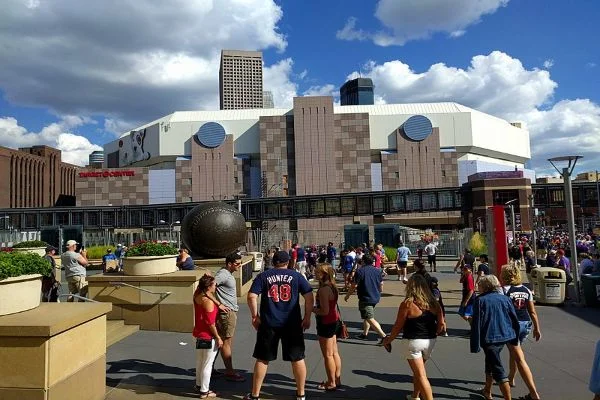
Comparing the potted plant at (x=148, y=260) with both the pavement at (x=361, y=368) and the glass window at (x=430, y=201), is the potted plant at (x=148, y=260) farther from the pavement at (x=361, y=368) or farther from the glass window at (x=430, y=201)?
the glass window at (x=430, y=201)

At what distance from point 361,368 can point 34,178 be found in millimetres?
126694

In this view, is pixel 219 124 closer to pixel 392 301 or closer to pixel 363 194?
pixel 363 194

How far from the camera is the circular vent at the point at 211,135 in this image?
8400 cm

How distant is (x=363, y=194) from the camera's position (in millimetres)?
68375

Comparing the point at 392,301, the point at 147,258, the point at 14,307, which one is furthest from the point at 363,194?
the point at 14,307

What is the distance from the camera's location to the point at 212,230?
12.6m

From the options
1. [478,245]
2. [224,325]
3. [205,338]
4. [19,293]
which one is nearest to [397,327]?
[205,338]

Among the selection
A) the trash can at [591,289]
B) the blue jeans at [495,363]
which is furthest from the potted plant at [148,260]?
the trash can at [591,289]

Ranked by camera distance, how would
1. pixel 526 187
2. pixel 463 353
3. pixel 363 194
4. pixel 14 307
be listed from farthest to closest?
pixel 363 194 → pixel 526 187 → pixel 463 353 → pixel 14 307

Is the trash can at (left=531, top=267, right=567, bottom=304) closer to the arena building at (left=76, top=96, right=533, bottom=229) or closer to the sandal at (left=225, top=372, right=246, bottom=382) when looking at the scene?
the sandal at (left=225, top=372, right=246, bottom=382)

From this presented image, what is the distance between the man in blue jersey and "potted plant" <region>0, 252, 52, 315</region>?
95.4 inches

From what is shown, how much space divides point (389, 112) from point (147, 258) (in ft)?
276

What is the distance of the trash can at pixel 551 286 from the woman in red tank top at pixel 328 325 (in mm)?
8657

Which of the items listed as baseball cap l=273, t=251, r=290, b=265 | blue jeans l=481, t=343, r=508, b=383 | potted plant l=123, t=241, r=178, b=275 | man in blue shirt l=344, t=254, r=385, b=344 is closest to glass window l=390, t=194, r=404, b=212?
man in blue shirt l=344, t=254, r=385, b=344
